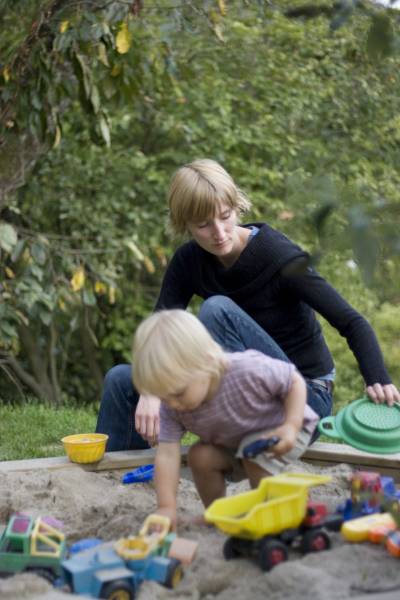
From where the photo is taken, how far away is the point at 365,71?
723cm

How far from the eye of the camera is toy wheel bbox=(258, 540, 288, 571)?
1711mm

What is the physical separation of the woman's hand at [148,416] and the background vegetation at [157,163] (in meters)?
1.99

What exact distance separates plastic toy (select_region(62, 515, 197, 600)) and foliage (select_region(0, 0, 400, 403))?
2.78m

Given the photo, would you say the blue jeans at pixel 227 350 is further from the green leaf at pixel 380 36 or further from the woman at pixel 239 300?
the green leaf at pixel 380 36

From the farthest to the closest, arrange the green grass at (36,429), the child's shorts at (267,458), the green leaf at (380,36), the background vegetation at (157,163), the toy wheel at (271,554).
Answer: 1. the background vegetation at (157,163)
2. the green grass at (36,429)
3. the child's shorts at (267,458)
4. the toy wheel at (271,554)
5. the green leaf at (380,36)

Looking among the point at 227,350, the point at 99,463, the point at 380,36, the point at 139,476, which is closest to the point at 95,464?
the point at 99,463

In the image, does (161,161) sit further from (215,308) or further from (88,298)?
(215,308)

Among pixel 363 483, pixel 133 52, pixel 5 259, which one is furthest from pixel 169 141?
pixel 363 483

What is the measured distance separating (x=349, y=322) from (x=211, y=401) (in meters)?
0.60

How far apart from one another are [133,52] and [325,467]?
2217mm

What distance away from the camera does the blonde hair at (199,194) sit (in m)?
2.46

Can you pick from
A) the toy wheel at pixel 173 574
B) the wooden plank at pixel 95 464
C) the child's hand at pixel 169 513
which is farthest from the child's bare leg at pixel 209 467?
the wooden plank at pixel 95 464

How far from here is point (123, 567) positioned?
5.66 feet

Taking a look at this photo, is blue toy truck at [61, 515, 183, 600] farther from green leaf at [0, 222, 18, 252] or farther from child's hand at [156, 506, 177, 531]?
green leaf at [0, 222, 18, 252]
